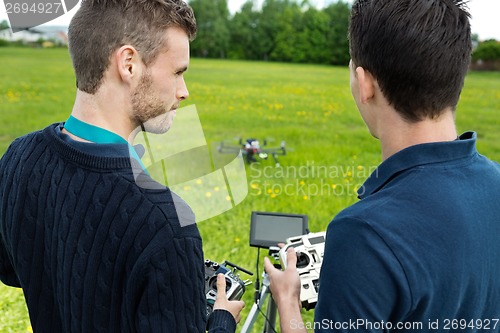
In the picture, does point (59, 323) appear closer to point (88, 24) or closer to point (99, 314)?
point (99, 314)

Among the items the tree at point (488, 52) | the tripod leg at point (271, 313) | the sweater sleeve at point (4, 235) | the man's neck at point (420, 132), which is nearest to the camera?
the man's neck at point (420, 132)

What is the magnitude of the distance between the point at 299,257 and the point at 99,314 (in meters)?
0.80

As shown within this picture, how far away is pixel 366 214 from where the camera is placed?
3.30 feet

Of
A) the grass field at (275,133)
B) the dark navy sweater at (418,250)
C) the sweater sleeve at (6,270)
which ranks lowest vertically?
the grass field at (275,133)

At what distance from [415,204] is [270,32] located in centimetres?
5774

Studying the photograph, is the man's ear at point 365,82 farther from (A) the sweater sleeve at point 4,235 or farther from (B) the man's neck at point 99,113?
(A) the sweater sleeve at point 4,235

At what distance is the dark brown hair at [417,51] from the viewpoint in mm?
1074

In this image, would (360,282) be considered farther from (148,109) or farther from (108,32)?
(108,32)

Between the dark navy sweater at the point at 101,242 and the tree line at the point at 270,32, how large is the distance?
4806cm

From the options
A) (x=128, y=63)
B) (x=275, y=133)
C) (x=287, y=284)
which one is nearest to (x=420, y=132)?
(x=287, y=284)

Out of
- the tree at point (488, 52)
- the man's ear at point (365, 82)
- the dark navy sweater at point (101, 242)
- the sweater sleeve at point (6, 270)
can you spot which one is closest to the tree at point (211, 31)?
the tree at point (488, 52)

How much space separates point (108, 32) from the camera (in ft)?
4.26

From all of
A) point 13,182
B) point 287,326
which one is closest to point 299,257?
point 287,326

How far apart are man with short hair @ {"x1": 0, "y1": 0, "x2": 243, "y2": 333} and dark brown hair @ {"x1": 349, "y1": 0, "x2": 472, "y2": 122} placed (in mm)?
588
